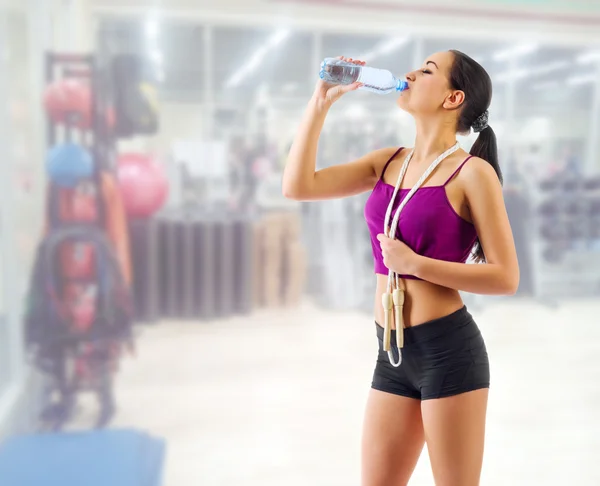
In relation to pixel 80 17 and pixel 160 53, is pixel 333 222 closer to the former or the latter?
pixel 160 53

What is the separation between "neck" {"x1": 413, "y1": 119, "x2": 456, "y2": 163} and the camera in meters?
1.24

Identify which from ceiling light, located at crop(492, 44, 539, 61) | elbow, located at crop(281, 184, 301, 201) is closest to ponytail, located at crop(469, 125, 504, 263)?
elbow, located at crop(281, 184, 301, 201)

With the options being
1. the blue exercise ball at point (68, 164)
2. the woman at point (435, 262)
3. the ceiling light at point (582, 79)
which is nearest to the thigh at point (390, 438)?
the woman at point (435, 262)

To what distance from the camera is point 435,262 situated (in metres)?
1.13

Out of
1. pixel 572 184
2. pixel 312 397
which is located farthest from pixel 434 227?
pixel 572 184

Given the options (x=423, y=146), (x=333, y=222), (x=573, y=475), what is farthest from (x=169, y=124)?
(x=573, y=475)

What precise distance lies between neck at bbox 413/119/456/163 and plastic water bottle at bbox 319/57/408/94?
98 millimetres

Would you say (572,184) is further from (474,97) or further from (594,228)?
(474,97)

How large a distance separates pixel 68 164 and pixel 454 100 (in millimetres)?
1879

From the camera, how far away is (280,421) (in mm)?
2846

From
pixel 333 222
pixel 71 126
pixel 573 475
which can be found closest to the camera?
pixel 573 475

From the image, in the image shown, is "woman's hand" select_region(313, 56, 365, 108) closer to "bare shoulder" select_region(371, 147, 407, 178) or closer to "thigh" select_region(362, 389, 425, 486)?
"bare shoulder" select_region(371, 147, 407, 178)

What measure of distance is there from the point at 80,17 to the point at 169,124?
75cm

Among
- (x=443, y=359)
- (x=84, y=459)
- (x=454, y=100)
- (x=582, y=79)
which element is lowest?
(x=84, y=459)
